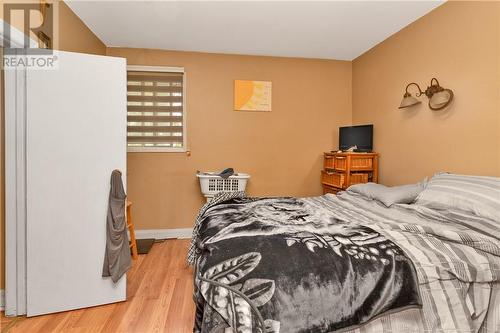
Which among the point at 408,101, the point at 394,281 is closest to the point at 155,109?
the point at 408,101

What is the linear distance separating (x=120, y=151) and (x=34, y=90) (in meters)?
0.67

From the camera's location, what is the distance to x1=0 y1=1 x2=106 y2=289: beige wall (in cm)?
207

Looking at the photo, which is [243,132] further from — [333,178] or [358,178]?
[358,178]

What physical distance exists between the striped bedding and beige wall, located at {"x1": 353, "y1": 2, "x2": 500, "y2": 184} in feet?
3.39

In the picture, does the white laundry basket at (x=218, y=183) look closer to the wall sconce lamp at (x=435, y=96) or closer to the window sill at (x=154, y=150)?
the window sill at (x=154, y=150)

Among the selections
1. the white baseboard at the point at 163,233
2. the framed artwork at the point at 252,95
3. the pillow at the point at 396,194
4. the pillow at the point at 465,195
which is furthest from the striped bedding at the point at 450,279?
the white baseboard at the point at 163,233

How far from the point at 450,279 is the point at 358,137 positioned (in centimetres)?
265

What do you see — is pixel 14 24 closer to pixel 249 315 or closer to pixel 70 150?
pixel 70 150

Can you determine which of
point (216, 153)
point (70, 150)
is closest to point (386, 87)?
point (216, 153)

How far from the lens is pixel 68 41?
276cm

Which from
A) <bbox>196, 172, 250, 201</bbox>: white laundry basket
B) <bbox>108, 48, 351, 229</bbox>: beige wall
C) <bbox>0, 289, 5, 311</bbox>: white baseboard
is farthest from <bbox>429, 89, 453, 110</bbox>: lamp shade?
<bbox>0, 289, 5, 311</bbox>: white baseboard

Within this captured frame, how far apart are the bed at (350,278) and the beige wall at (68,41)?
5.33 feet

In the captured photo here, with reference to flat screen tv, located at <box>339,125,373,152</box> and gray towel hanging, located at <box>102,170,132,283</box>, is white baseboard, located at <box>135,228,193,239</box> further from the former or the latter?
flat screen tv, located at <box>339,125,373,152</box>

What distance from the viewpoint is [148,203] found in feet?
12.6
